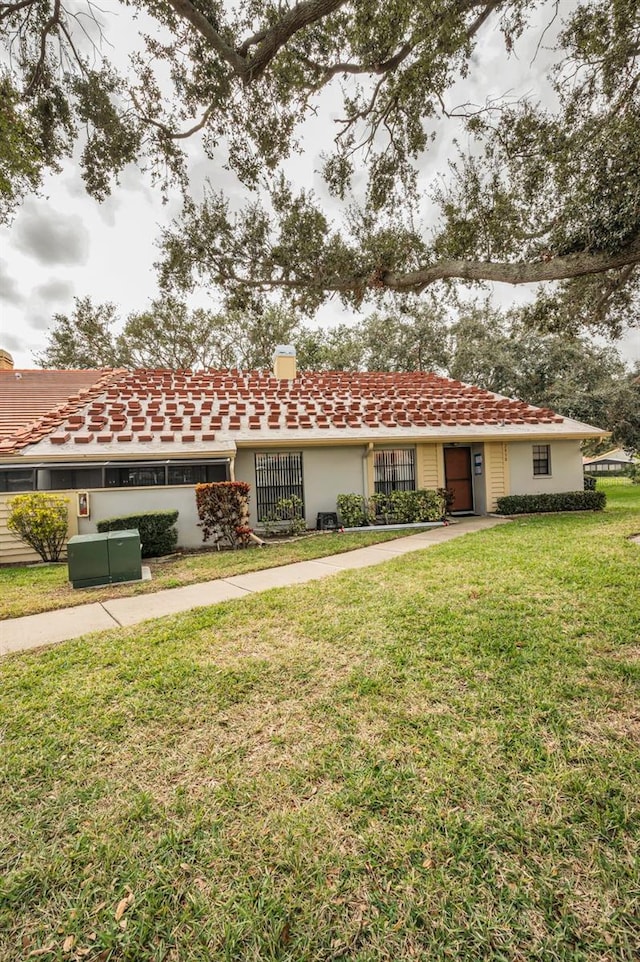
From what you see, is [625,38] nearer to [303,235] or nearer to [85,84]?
A: [303,235]

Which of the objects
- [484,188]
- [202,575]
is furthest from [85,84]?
[202,575]

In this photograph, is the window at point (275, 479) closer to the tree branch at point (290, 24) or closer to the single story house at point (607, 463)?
the tree branch at point (290, 24)

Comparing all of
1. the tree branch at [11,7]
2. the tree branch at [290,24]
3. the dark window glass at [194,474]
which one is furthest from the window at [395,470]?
the tree branch at [11,7]

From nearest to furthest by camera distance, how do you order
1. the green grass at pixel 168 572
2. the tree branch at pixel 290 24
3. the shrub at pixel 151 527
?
the tree branch at pixel 290 24
the green grass at pixel 168 572
the shrub at pixel 151 527

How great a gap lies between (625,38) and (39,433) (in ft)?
40.2

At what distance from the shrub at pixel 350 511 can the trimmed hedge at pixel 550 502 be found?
4.46 meters

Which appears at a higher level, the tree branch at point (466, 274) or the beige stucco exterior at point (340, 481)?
the tree branch at point (466, 274)

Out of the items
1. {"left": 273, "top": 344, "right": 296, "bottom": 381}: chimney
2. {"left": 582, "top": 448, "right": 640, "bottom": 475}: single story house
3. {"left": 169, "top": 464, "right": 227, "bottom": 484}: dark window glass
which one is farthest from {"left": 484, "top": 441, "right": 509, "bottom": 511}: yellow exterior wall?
{"left": 582, "top": 448, "right": 640, "bottom": 475}: single story house

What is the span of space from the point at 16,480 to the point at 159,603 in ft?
18.9

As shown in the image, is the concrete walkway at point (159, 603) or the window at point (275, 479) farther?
the window at point (275, 479)

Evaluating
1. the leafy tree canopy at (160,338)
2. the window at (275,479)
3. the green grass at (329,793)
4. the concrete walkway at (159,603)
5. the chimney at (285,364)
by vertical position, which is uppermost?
the leafy tree canopy at (160,338)

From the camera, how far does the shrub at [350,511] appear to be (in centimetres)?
1141

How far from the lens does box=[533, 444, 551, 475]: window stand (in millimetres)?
13609

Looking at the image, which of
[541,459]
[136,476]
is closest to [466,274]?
[136,476]
